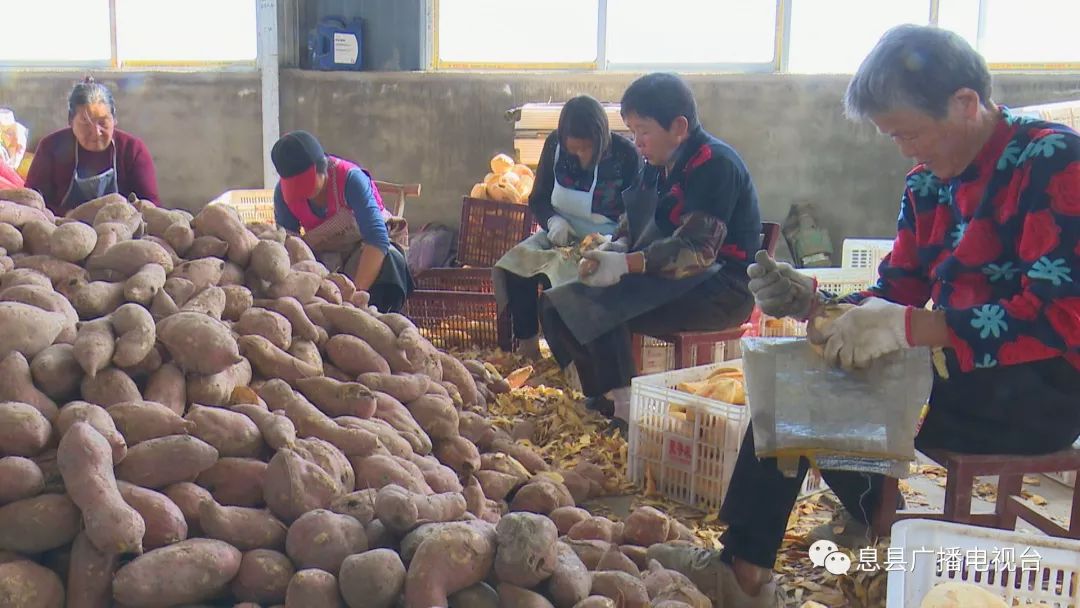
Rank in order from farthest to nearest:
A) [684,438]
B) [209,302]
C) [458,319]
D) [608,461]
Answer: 1. [458,319]
2. [608,461]
3. [684,438]
4. [209,302]

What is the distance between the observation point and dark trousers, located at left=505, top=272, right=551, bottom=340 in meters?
4.50

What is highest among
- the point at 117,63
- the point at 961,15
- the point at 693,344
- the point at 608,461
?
the point at 961,15

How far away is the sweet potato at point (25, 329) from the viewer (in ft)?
6.68

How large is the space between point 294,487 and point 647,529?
93cm

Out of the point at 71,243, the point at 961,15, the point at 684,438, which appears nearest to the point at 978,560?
the point at 684,438

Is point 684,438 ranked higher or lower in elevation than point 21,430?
lower

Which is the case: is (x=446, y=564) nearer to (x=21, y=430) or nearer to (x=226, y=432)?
(x=226, y=432)

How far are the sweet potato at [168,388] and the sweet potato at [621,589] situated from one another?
3.25 ft

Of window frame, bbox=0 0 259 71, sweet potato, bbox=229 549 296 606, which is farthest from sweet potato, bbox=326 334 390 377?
window frame, bbox=0 0 259 71

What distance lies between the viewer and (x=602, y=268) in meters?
3.43

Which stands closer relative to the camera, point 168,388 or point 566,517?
point 168,388

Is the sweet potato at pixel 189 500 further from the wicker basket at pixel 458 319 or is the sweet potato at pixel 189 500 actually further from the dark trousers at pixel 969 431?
the wicker basket at pixel 458 319

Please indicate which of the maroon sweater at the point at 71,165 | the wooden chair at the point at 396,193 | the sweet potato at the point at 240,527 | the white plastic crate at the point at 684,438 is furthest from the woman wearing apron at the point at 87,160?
the sweet potato at the point at 240,527

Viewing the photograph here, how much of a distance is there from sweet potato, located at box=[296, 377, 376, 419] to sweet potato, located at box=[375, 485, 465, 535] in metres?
0.45
